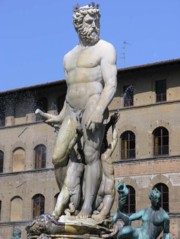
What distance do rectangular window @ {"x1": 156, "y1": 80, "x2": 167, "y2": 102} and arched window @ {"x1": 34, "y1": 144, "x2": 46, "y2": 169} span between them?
8.00m

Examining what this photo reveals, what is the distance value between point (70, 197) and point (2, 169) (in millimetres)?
35631

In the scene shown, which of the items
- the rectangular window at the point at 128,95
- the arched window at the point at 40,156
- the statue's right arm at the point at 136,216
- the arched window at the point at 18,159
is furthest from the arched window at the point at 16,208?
the statue's right arm at the point at 136,216

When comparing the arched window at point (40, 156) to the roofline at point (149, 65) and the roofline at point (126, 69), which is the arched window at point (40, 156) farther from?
the roofline at point (149, 65)

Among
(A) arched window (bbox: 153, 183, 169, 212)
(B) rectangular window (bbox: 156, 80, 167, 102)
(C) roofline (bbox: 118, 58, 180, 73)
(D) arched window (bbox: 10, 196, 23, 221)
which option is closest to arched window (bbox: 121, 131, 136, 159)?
(B) rectangular window (bbox: 156, 80, 167, 102)

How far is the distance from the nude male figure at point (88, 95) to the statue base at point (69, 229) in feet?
0.80

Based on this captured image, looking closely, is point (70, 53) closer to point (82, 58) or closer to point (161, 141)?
point (82, 58)

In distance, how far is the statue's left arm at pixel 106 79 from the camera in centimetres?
856

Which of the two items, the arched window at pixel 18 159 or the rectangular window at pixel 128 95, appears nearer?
the rectangular window at pixel 128 95

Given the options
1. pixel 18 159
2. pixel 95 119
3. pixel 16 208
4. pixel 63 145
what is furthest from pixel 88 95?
pixel 18 159

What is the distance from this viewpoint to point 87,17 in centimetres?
902

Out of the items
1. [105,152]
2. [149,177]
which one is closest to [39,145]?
[149,177]

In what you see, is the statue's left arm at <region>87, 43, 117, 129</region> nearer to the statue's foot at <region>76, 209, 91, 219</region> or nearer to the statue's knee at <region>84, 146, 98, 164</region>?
the statue's knee at <region>84, 146, 98, 164</region>

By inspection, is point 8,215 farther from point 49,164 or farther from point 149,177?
point 149,177

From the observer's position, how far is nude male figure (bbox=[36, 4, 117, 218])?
28.5 ft
